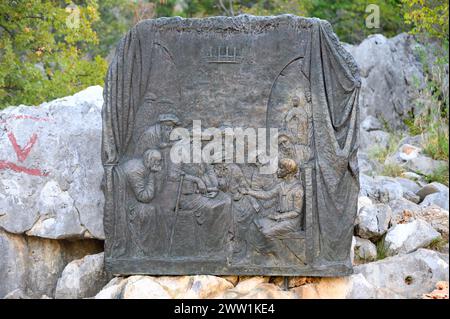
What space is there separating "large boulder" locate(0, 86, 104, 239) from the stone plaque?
686 mm

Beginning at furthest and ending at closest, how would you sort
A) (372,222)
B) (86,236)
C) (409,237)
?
(372,222) < (409,237) < (86,236)

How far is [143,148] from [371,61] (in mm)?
6903

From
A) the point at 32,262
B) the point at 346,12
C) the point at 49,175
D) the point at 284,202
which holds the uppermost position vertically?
the point at 346,12

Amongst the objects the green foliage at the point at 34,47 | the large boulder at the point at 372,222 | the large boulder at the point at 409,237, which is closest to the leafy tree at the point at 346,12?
the green foliage at the point at 34,47

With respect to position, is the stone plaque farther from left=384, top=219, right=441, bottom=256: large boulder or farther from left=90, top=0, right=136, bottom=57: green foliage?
left=90, top=0, right=136, bottom=57: green foliage

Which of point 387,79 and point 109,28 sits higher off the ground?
point 109,28

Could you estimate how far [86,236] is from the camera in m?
8.85

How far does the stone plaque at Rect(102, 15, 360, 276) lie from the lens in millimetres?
8195

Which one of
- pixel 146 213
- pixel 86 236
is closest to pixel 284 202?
pixel 146 213

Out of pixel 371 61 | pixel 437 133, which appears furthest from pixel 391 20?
pixel 437 133

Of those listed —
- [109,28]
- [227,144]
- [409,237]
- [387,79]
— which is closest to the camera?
[227,144]

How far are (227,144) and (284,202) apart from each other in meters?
0.79

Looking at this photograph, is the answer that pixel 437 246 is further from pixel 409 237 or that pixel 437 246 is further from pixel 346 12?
pixel 346 12

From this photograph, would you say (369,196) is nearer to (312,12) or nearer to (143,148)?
(143,148)
